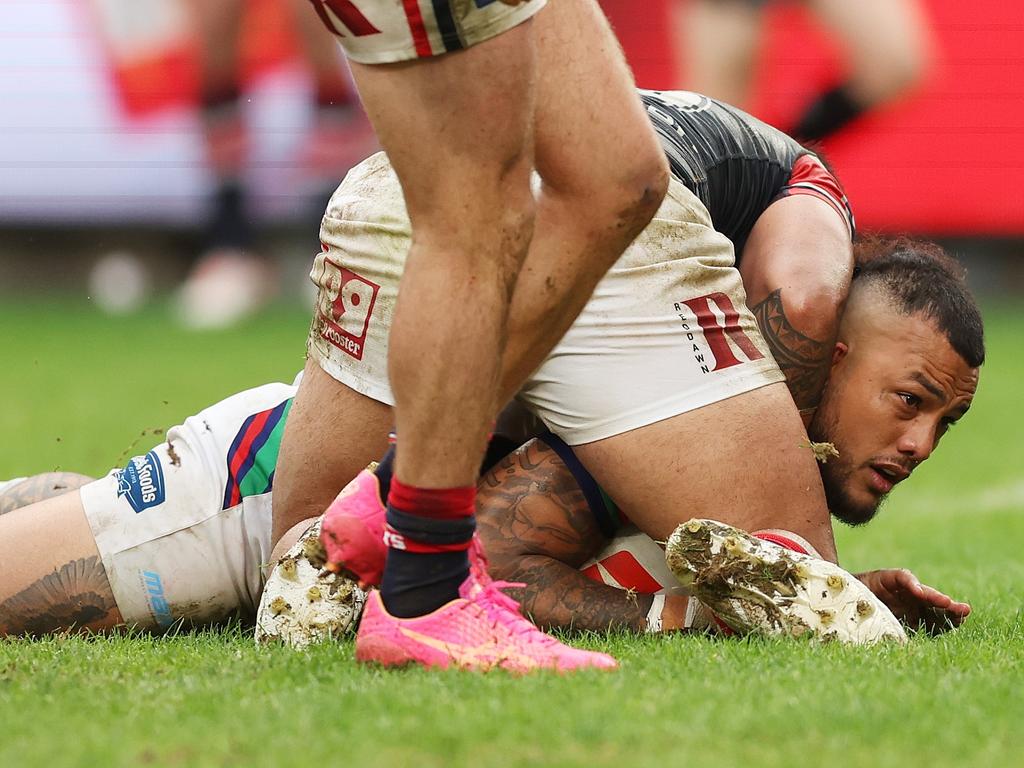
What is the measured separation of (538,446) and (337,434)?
486 millimetres

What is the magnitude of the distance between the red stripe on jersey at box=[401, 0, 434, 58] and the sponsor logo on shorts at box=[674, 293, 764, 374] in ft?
4.06

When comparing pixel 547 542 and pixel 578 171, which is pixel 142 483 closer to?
pixel 547 542

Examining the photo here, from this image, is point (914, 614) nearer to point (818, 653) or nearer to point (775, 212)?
point (818, 653)

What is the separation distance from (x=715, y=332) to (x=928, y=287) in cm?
63

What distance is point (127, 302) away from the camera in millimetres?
15211

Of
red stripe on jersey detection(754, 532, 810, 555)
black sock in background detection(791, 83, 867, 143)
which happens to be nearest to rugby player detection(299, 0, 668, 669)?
red stripe on jersey detection(754, 532, 810, 555)

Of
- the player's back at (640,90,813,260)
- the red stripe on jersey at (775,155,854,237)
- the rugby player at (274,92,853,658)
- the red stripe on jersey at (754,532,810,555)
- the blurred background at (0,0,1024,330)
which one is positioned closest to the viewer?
the red stripe on jersey at (754,532,810,555)

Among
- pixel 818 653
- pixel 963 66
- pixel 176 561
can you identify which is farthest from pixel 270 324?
pixel 818 653

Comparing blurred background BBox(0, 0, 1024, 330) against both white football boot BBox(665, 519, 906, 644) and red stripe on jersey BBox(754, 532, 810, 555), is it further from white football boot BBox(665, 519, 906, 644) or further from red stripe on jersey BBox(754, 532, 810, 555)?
white football boot BBox(665, 519, 906, 644)

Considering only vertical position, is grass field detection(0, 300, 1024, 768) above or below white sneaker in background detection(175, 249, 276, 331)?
above

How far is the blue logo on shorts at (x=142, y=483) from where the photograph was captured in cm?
367

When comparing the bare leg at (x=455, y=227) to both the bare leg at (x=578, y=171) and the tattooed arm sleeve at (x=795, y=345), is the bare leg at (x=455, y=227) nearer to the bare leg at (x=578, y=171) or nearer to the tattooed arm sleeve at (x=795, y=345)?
the bare leg at (x=578, y=171)

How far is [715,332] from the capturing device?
346cm

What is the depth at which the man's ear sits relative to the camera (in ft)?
12.2
